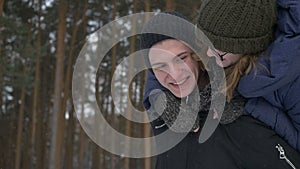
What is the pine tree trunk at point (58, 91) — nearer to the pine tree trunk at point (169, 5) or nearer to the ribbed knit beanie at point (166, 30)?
the pine tree trunk at point (169, 5)

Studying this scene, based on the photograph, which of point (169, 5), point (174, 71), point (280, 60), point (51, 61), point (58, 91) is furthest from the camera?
point (51, 61)

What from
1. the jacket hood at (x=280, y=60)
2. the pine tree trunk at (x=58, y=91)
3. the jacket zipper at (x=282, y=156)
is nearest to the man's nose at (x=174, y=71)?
the jacket hood at (x=280, y=60)

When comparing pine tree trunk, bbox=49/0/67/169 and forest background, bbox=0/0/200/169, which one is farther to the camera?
forest background, bbox=0/0/200/169

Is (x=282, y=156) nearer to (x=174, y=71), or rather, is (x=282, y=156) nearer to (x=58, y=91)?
(x=174, y=71)

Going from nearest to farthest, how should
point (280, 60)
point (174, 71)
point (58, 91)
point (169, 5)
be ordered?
1. point (280, 60)
2. point (174, 71)
3. point (169, 5)
4. point (58, 91)

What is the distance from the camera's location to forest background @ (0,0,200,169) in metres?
15.6

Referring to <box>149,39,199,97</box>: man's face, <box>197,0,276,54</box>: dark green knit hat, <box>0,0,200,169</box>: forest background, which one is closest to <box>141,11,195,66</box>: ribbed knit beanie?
<box>149,39,199,97</box>: man's face

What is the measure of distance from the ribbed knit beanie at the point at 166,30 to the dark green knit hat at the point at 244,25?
21cm

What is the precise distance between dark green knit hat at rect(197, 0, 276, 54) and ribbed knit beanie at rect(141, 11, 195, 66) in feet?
0.69

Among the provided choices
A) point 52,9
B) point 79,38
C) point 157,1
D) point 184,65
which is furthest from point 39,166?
point 184,65

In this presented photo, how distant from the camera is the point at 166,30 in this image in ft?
5.51

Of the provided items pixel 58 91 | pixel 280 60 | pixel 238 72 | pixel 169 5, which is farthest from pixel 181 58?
A: pixel 58 91

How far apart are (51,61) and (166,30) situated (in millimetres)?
23847

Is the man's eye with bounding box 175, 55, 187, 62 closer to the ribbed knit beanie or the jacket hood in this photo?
the ribbed knit beanie
